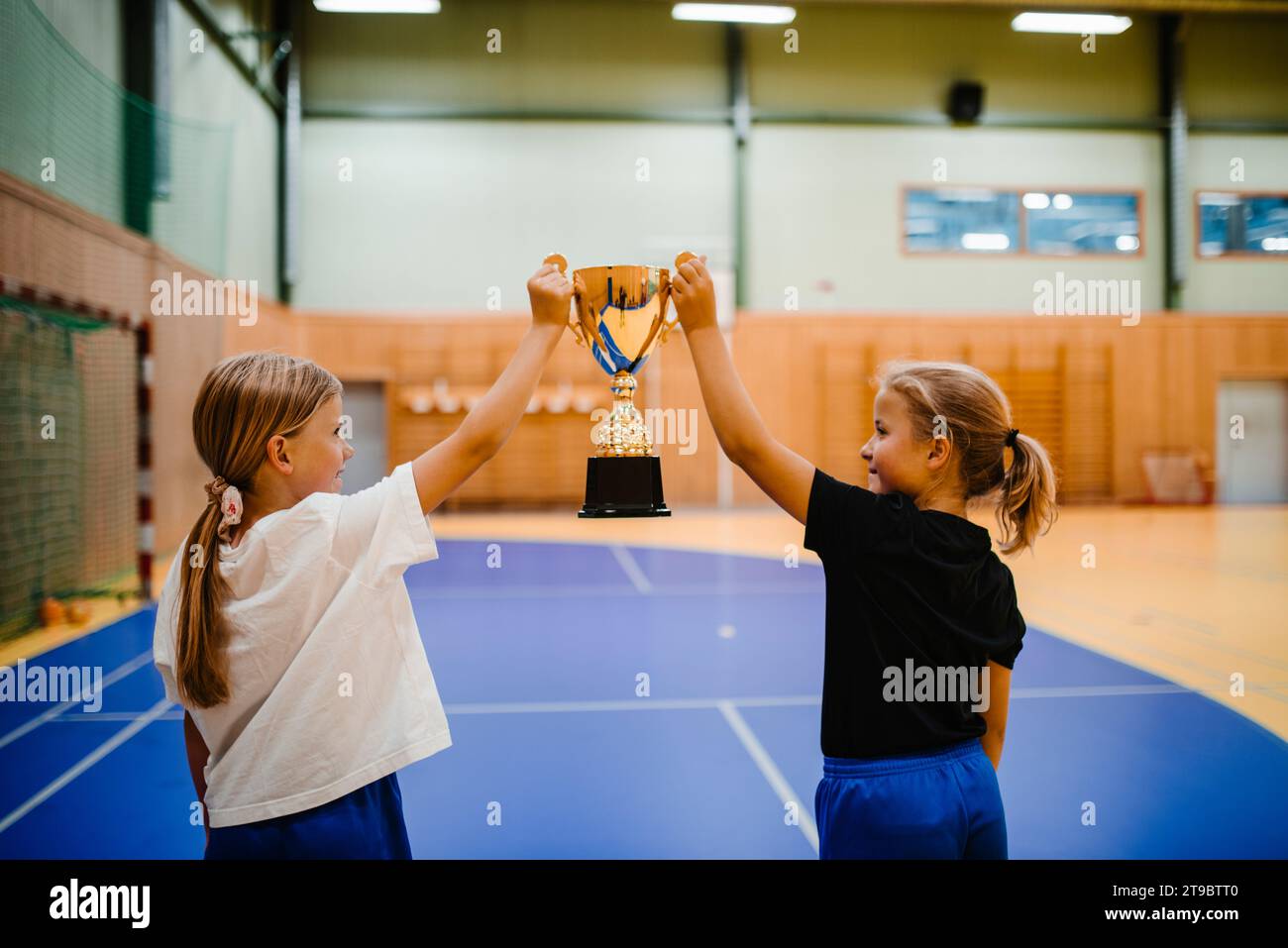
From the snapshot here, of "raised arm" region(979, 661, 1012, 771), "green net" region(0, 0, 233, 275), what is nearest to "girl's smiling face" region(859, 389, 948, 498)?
"raised arm" region(979, 661, 1012, 771)

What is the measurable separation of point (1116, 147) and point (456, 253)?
1012 centimetres

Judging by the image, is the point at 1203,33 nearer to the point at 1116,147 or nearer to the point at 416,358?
the point at 1116,147

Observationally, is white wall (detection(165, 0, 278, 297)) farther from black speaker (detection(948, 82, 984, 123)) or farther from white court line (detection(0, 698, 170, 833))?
black speaker (detection(948, 82, 984, 123))

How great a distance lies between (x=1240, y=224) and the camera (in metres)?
13.5

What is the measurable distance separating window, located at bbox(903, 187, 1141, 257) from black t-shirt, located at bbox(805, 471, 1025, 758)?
1329 centimetres

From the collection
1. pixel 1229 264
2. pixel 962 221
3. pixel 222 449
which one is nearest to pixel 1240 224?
pixel 1229 264

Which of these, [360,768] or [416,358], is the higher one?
[416,358]

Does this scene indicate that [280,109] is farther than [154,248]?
Yes

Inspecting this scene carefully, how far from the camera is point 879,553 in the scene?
1.39 metres

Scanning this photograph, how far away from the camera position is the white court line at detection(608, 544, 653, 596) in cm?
724

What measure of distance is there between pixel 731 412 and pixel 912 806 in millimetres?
681

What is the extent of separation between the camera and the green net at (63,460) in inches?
212

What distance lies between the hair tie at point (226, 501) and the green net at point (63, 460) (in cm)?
448

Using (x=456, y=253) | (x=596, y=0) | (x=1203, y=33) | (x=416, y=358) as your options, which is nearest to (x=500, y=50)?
(x=596, y=0)
